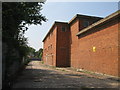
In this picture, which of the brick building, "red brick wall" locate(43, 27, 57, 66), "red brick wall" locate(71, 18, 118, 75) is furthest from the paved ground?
"red brick wall" locate(43, 27, 57, 66)

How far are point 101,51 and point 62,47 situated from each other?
459 inches

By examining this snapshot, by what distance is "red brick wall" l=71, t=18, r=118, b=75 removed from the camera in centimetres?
1168

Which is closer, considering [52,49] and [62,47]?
[62,47]

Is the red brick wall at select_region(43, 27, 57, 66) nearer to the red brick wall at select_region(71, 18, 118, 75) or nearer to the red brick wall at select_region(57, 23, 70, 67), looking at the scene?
the red brick wall at select_region(57, 23, 70, 67)

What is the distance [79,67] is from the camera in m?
19.1

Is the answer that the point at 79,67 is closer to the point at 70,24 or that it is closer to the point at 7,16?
the point at 70,24

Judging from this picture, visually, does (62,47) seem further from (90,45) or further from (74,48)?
(90,45)

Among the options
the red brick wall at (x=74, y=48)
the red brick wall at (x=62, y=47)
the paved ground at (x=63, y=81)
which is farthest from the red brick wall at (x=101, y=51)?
the red brick wall at (x=62, y=47)

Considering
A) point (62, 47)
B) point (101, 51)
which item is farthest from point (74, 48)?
point (101, 51)

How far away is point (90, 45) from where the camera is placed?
15.7m

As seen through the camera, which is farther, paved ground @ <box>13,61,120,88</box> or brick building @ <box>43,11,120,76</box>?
brick building @ <box>43,11,120,76</box>

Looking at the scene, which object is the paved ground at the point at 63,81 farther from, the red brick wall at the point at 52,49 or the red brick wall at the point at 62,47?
the red brick wall at the point at 52,49

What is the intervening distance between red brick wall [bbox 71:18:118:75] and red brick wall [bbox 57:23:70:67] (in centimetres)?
545

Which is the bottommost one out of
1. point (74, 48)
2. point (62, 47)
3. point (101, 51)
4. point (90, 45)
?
point (101, 51)
